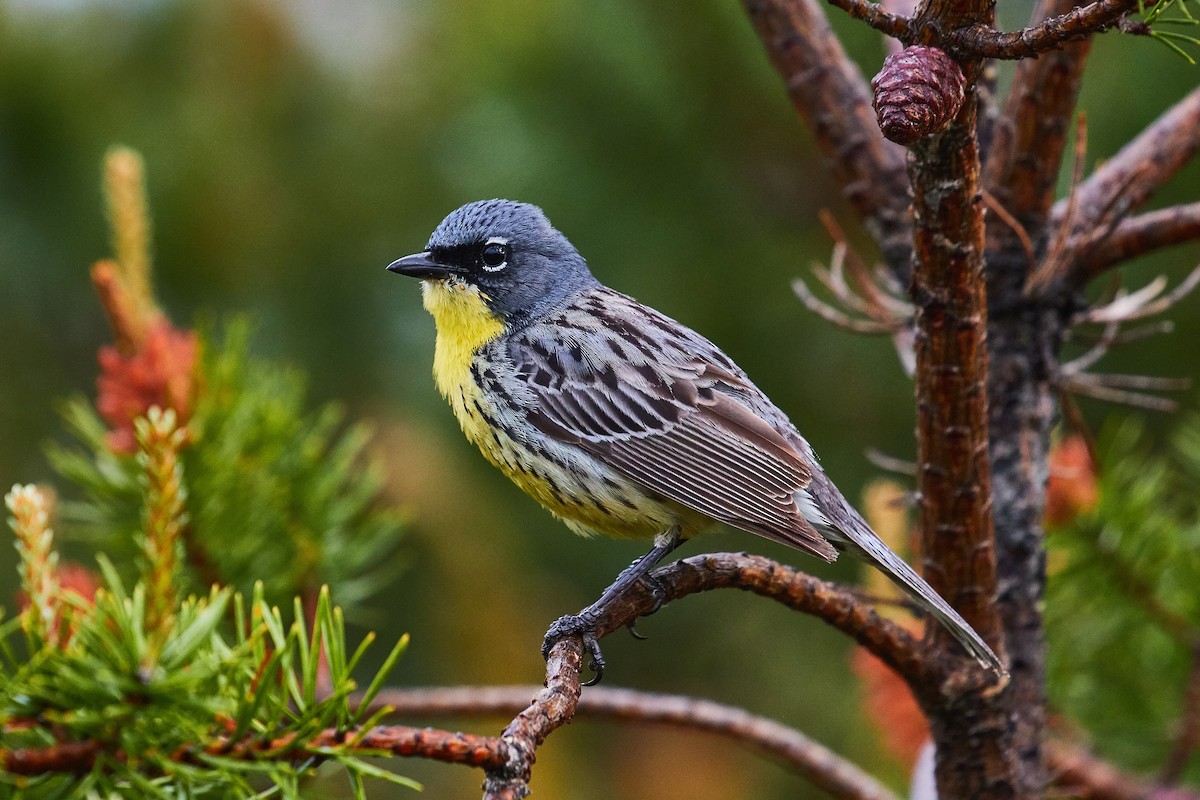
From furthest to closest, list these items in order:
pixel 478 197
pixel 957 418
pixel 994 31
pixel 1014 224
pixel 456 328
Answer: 1. pixel 478 197
2. pixel 456 328
3. pixel 1014 224
4. pixel 957 418
5. pixel 994 31

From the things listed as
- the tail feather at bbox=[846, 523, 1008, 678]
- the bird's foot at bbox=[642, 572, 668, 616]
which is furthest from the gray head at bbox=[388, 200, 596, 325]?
the tail feather at bbox=[846, 523, 1008, 678]

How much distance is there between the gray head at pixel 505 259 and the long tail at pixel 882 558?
114cm

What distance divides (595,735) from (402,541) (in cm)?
112

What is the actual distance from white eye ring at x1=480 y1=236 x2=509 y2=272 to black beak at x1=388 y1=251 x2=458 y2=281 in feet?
0.40

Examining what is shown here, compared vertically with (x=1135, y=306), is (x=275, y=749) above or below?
above

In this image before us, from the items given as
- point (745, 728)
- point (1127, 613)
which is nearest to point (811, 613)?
point (745, 728)

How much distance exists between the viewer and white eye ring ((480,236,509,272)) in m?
4.07

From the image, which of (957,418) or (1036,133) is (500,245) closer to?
(1036,133)

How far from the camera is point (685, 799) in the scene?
4680mm

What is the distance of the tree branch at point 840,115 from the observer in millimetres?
3201

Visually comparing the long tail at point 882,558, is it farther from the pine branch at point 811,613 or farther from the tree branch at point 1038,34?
the tree branch at point 1038,34

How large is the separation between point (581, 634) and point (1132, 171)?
1.72 m

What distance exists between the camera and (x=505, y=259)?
163 inches

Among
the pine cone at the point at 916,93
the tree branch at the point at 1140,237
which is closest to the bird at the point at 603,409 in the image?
the tree branch at the point at 1140,237
